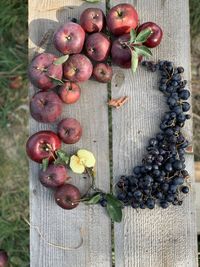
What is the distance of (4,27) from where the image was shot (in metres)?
2.20

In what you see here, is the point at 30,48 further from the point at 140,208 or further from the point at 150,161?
the point at 140,208

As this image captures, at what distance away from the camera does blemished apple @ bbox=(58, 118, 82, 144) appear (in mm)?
1546

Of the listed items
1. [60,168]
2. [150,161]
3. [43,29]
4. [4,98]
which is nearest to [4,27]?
[4,98]

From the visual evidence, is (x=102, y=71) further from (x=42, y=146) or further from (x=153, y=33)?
(x=42, y=146)

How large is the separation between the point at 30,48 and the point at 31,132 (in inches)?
12.8

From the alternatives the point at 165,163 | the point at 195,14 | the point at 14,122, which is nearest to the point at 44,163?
the point at 165,163

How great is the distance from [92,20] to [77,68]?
0.62ft

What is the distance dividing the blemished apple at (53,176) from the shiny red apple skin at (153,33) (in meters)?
0.56

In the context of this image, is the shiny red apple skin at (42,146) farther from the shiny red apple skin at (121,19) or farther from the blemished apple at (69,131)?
the shiny red apple skin at (121,19)

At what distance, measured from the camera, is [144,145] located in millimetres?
1584

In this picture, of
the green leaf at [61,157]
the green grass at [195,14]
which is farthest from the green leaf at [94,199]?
the green grass at [195,14]

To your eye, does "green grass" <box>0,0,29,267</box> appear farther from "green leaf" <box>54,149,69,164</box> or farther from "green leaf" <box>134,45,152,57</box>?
"green leaf" <box>134,45,152,57</box>

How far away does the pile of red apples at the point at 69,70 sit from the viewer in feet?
5.02

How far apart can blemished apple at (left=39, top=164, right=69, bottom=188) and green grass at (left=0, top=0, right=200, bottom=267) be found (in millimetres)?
685
